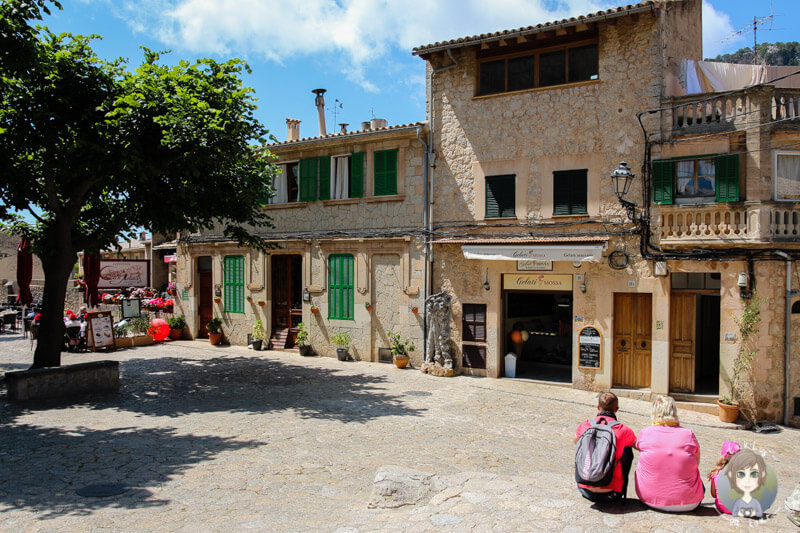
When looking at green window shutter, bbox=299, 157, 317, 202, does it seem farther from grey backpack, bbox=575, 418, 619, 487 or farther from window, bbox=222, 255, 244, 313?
grey backpack, bbox=575, 418, 619, 487

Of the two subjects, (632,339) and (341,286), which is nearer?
(632,339)

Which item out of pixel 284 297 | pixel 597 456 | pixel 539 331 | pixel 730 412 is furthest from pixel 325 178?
pixel 597 456

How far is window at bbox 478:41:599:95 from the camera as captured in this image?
1422 centimetres

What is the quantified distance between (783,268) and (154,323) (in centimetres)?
1909

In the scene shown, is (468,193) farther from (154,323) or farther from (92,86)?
(154,323)

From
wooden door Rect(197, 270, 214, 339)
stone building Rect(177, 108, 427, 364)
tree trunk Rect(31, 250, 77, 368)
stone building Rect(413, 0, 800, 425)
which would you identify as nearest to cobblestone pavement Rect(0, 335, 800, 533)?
stone building Rect(413, 0, 800, 425)

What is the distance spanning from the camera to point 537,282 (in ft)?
48.5

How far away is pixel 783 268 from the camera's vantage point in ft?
39.4

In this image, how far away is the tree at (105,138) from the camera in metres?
11.3

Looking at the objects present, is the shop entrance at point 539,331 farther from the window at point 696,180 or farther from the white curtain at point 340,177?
the white curtain at point 340,177

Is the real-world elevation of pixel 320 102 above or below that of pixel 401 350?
above

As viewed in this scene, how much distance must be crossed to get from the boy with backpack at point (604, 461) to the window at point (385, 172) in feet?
38.7

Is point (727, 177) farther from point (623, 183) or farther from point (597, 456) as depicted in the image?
point (597, 456)

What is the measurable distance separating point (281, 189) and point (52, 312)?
8065 millimetres
